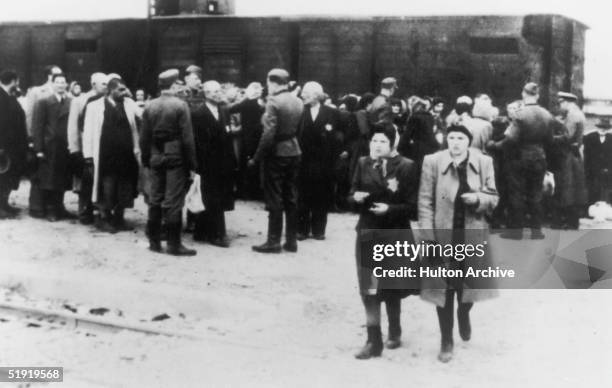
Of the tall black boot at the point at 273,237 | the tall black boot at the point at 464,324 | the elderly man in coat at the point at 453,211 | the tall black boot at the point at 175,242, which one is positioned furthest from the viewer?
the tall black boot at the point at 273,237

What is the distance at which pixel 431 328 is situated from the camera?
21.7ft

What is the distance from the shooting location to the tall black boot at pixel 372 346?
586cm

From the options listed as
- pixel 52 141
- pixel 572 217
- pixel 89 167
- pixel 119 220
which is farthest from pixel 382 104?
pixel 52 141

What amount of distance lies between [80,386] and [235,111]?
6.18 metres

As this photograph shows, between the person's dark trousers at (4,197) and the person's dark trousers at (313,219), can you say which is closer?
the person's dark trousers at (313,219)

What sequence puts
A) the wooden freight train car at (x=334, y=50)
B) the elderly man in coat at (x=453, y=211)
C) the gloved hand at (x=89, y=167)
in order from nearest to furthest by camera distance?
the elderly man in coat at (x=453, y=211) < the gloved hand at (x=89, y=167) < the wooden freight train car at (x=334, y=50)

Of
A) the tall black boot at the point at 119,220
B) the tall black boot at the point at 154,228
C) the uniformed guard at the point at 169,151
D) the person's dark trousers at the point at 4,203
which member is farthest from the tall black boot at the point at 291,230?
the person's dark trousers at the point at 4,203

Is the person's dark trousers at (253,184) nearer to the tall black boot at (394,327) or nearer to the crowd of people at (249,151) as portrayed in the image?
the crowd of people at (249,151)

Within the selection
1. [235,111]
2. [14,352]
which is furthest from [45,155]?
[14,352]

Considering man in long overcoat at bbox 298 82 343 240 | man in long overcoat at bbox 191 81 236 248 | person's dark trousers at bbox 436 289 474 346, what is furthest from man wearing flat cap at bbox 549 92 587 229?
person's dark trousers at bbox 436 289 474 346

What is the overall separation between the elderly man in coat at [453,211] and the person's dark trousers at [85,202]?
560 cm

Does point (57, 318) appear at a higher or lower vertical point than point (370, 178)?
lower

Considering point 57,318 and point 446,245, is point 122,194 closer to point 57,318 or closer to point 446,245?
point 57,318

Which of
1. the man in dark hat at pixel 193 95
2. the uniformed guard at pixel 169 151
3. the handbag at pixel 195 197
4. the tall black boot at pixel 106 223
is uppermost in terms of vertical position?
the man in dark hat at pixel 193 95
